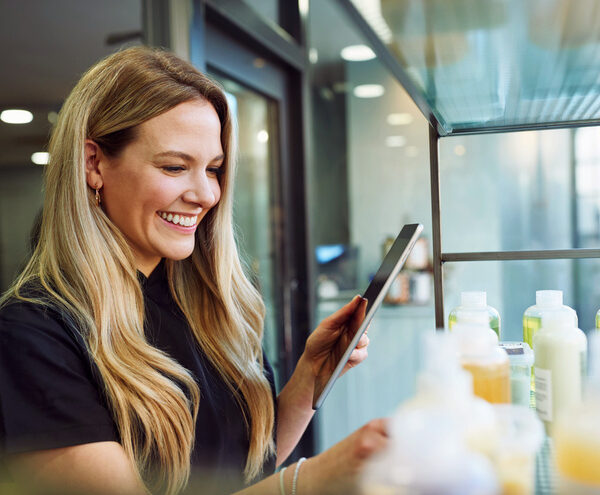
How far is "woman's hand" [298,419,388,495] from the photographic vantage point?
1.88ft

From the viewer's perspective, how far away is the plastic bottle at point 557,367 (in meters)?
0.71

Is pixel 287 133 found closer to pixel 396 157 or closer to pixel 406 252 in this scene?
pixel 396 157

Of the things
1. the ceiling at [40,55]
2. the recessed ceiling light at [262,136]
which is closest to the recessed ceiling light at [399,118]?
the recessed ceiling light at [262,136]

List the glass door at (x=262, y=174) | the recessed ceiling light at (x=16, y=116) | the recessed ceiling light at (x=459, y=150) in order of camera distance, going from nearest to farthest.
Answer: the recessed ceiling light at (x=16, y=116)
the glass door at (x=262, y=174)
the recessed ceiling light at (x=459, y=150)

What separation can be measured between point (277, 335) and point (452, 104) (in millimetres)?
2307

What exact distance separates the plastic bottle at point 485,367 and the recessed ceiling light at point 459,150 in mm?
2575

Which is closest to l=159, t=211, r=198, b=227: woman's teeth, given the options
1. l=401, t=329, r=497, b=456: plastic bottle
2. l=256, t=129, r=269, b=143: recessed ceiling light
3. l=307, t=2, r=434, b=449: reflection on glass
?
l=401, t=329, r=497, b=456: plastic bottle

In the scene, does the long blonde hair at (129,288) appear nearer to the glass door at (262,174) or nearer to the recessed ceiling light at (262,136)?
the glass door at (262,174)

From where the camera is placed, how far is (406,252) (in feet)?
2.66

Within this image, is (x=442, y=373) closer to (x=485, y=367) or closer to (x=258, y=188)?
(x=485, y=367)

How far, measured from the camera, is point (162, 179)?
110 centimetres

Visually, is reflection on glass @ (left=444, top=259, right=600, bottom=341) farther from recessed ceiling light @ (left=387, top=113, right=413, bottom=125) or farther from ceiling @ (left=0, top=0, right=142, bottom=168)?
ceiling @ (left=0, top=0, right=142, bottom=168)

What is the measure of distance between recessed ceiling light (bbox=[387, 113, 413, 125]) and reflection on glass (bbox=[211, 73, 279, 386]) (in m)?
0.65

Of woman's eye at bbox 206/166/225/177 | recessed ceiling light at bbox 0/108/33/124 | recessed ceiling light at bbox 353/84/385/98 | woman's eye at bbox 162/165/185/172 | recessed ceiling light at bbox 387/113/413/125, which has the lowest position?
woman's eye at bbox 162/165/185/172
